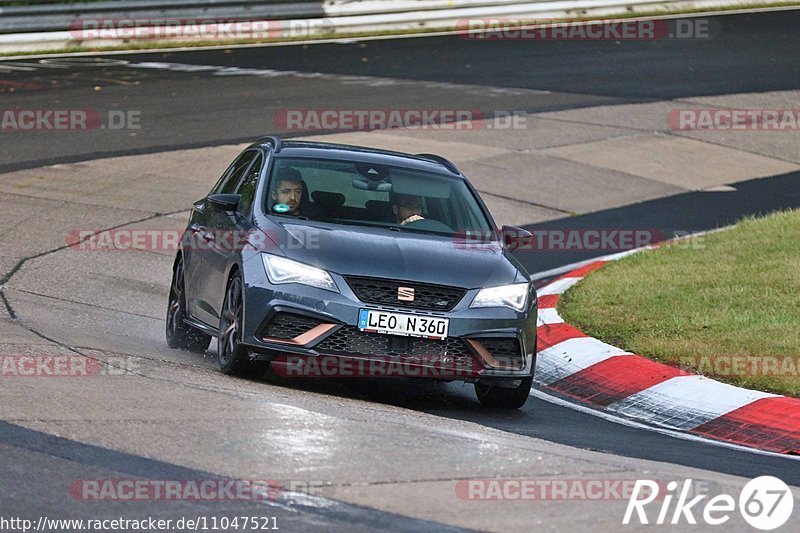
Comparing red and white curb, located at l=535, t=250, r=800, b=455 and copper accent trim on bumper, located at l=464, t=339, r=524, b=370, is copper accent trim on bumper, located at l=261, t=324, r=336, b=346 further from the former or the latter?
red and white curb, located at l=535, t=250, r=800, b=455

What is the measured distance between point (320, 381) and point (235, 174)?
6.80 ft

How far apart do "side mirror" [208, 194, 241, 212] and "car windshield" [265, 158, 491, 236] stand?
23cm

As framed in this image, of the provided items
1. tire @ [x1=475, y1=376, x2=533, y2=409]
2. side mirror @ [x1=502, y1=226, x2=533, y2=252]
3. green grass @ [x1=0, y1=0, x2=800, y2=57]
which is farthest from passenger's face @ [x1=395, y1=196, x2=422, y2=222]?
green grass @ [x1=0, y1=0, x2=800, y2=57]

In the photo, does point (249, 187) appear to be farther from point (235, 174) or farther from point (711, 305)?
point (711, 305)

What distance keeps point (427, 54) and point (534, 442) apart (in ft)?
69.1

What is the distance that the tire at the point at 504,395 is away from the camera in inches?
366

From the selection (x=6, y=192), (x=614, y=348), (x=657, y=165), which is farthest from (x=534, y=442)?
(x=657, y=165)

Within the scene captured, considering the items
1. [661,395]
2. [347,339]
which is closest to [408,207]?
[347,339]

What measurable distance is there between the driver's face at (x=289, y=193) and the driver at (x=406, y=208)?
627mm

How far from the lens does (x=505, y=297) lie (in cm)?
908

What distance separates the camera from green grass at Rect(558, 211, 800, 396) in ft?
33.2

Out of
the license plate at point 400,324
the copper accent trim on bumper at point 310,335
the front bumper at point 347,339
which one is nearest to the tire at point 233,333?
the front bumper at point 347,339

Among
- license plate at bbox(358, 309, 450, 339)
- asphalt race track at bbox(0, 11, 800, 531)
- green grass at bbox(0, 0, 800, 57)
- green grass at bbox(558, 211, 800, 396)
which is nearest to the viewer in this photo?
asphalt race track at bbox(0, 11, 800, 531)

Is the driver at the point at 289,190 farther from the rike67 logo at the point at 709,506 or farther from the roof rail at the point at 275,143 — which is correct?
the rike67 logo at the point at 709,506
